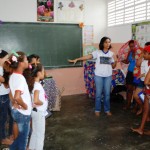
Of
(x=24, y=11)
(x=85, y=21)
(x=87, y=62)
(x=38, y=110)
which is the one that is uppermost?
(x=24, y=11)

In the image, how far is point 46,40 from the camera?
5285 millimetres

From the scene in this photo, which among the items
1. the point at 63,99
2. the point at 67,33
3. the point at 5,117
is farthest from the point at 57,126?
the point at 67,33

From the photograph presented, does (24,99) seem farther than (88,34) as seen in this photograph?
No

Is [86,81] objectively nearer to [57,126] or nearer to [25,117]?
[57,126]

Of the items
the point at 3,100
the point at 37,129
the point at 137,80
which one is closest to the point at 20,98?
the point at 37,129

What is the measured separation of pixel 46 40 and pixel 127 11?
2.07 m

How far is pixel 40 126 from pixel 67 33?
3.54 m

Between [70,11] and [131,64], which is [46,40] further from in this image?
[131,64]

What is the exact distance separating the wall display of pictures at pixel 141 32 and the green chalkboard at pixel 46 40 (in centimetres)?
145

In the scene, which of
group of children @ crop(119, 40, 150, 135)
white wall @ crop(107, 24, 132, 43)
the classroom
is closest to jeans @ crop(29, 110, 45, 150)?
the classroom

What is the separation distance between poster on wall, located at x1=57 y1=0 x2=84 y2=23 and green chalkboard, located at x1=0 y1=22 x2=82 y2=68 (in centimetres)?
16

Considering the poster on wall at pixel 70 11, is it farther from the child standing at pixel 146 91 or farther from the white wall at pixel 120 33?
the child standing at pixel 146 91

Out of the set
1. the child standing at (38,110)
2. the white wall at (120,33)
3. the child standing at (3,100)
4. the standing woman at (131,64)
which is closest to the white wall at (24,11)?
the white wall at (120,33)

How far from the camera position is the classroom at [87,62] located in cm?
331
